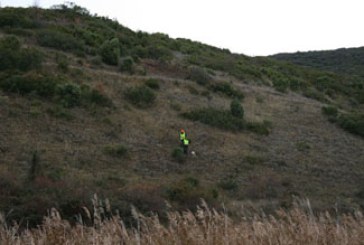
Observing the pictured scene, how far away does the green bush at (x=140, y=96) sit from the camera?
75.5 feet

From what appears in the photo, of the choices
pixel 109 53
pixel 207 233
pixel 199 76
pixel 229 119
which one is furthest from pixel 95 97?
pixel 207 233

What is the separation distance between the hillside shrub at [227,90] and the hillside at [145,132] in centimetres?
9

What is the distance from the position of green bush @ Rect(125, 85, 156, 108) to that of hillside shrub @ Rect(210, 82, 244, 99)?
21.0 ft

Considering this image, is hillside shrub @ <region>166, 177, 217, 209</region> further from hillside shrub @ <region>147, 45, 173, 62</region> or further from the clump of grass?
hillside shrub @ <region>147, 45, 173, 62</region>

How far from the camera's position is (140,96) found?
2323 cm

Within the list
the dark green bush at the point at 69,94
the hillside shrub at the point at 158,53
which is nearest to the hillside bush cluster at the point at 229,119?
the dark green bush at the point at 69,94

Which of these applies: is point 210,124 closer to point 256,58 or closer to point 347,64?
point 256,58

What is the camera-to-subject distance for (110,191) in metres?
13.0

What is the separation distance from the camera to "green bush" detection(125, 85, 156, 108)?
2301 cm

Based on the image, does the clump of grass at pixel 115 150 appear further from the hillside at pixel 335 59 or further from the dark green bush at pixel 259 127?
the hillside at pixel 335 59

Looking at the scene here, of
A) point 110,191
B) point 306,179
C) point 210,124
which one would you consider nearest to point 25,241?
point 110,191

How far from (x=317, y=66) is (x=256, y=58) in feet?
63.7

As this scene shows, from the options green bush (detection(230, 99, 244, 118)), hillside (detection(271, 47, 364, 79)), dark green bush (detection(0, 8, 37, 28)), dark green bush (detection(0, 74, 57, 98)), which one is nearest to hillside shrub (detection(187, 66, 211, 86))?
green bush (detection(230, 99, 244, 118))

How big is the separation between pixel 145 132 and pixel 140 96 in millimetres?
3515
